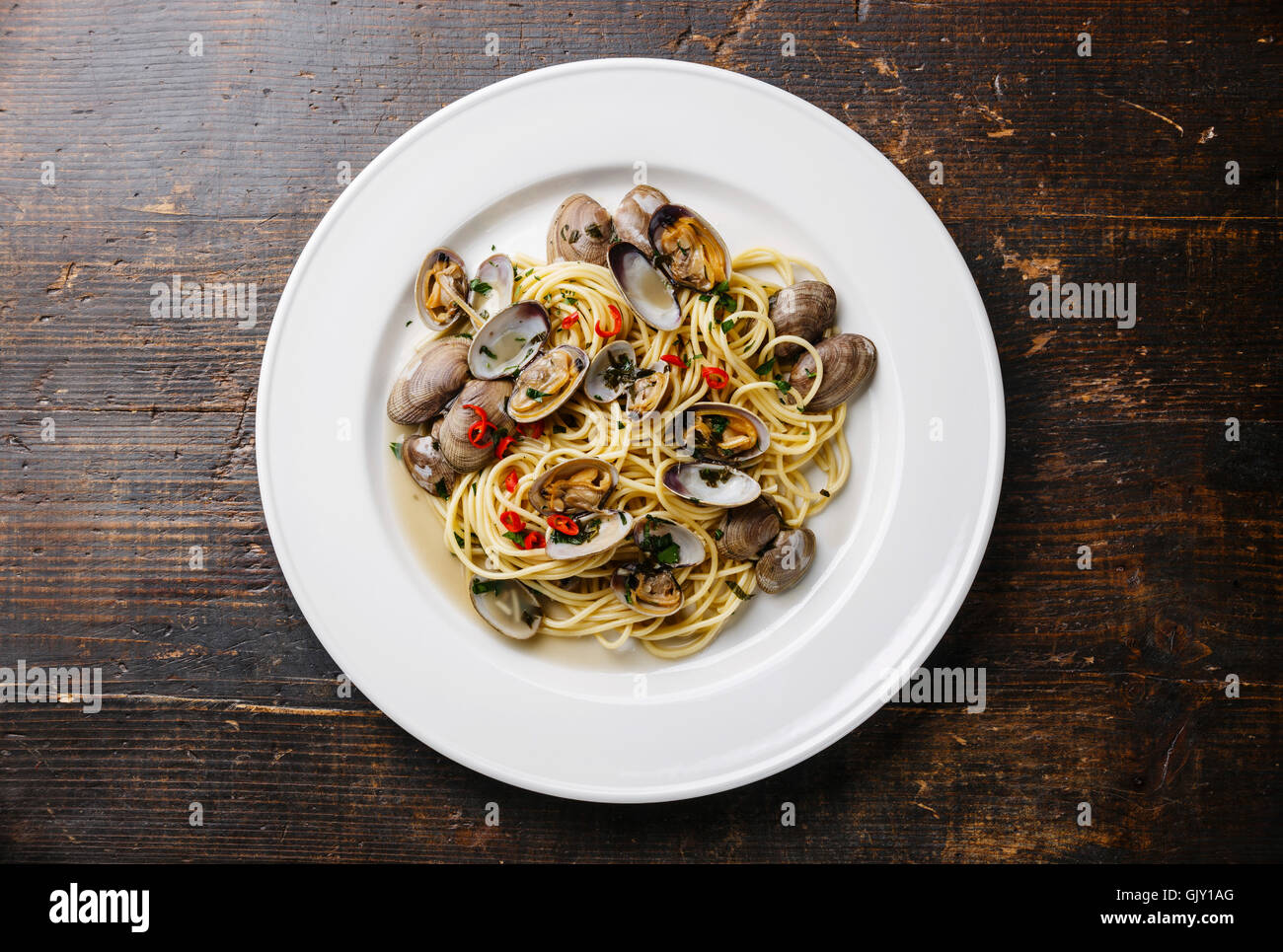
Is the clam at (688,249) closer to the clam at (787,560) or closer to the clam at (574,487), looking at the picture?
the clam at (574,487)

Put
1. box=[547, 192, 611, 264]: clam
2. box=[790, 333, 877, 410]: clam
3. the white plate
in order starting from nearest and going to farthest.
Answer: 1. the white plate
2. box=[790, 333, 877, 410]: clam
3. box=[547, 192, 611, 264]: clam

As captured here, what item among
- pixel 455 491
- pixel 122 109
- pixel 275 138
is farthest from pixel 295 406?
pixel 122 109

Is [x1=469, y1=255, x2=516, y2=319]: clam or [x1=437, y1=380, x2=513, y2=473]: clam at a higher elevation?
[x1=469, y1=255, x2=516, y2=319]: clam

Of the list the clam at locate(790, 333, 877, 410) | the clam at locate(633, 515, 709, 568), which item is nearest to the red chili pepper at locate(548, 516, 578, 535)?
the clam at locate(633, 515, 709, 568)

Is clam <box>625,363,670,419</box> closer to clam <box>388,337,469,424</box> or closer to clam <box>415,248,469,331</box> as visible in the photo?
clam <box>388,337,469,424</box>

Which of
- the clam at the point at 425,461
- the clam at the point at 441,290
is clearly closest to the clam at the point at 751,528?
the clam at the point at 425,461

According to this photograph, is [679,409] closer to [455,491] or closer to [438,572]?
[455,491]
